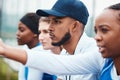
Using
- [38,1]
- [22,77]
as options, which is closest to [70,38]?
[22,77]

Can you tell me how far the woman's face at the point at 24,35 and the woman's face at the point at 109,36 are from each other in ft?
6.42

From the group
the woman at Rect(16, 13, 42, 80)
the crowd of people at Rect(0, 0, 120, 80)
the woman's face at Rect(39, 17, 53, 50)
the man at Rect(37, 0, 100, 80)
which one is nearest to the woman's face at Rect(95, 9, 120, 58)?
the crowd of people at Rect(0, 0, 120, 80)

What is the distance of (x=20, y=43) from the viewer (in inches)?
151

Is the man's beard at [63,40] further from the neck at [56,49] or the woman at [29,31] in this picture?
the woman at [29,31]

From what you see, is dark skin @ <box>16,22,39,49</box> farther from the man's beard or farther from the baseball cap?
the man's beard

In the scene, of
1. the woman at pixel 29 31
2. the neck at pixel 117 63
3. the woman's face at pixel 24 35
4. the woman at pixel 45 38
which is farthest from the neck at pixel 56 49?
the neck at pixel 117 63

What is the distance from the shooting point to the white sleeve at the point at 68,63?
72.6 inches

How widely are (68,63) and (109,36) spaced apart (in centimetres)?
27

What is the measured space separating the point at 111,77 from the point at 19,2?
19.3 ft

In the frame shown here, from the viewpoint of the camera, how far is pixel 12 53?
1.63 m

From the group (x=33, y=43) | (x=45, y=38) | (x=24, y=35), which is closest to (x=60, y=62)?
(x=45, y=38)

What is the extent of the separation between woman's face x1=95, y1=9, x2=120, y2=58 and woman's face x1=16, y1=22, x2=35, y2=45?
6.42 ft

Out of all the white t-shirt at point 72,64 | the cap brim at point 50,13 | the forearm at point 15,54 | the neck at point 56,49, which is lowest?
the white t-shirt at point 72,64

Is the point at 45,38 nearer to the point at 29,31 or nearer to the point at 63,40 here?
the point at 29,31
